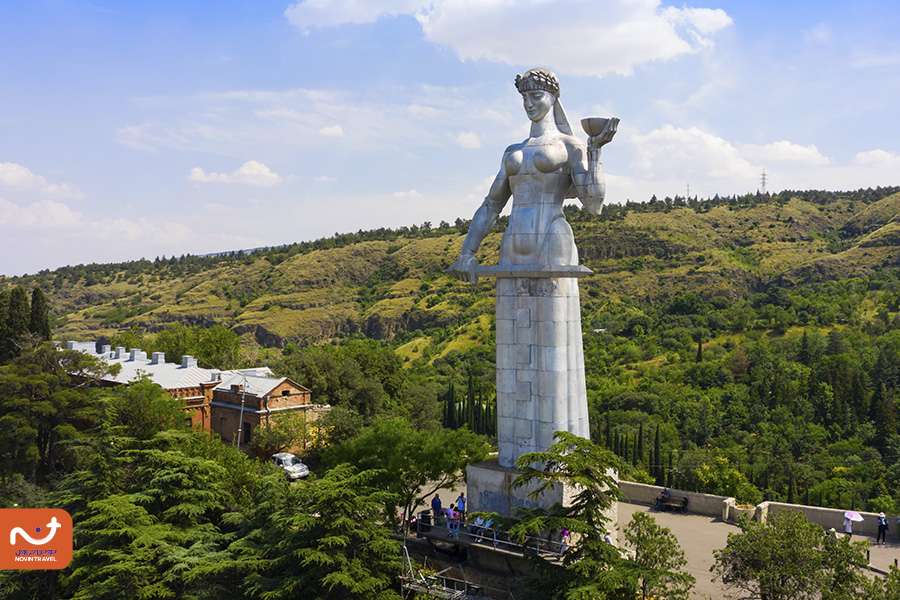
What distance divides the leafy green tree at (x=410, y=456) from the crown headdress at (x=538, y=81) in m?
10.7

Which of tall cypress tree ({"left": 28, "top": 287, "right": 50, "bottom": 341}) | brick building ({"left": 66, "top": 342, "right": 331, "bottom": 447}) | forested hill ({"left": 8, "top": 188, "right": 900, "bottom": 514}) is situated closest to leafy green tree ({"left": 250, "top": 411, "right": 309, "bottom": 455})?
brick building ({"left": 66, "top": 342, "right": 331, "bottom": 447})

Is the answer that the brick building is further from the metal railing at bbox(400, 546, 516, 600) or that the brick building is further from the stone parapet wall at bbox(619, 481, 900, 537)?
the metal railing at bbox(400, 546, 516, 600)

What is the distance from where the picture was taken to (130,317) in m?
143

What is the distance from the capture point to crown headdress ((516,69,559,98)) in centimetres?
1945

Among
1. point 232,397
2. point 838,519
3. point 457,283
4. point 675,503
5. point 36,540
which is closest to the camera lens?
point 36,540

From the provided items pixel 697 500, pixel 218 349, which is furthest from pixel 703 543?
pixel 218 349

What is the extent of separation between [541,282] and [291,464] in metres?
25.0

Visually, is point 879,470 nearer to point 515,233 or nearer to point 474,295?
point 515,233

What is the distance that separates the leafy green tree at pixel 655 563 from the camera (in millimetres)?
14391

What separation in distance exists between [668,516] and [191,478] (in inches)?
650

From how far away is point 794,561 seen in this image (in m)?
14.8

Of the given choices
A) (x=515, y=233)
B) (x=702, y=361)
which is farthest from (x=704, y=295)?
(x=515, y=233)

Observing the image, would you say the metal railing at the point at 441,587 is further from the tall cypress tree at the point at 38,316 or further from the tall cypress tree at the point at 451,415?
the tall cypress tree at the point at 451,415

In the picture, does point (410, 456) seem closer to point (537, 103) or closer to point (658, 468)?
point (537, 103)
